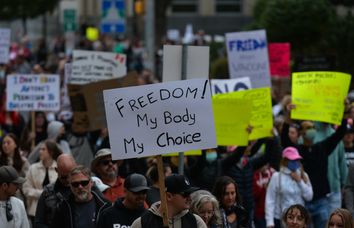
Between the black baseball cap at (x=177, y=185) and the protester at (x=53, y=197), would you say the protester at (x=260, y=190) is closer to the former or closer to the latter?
the protester at (x=53, y=197)

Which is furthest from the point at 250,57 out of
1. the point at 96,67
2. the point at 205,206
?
the point at 205,206

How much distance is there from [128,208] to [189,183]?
52 cm

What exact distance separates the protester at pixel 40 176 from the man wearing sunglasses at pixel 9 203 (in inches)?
75.1

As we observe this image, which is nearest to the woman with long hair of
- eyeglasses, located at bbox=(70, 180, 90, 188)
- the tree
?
eyeglasses, located at bbox=(70, 180, 90, 188)

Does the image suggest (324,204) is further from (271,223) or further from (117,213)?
(117,213)

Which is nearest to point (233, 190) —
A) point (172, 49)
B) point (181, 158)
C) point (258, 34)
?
point (181, 158)

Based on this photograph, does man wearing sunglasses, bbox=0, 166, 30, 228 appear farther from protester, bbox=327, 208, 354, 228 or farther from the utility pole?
the utility pole

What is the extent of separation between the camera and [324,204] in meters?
12.2

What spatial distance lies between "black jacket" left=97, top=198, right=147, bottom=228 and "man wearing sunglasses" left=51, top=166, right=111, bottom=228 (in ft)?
1.33

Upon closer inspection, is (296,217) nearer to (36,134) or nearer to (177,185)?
(177,185)

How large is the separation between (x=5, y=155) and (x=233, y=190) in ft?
11.6

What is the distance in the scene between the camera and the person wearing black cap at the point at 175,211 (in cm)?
765

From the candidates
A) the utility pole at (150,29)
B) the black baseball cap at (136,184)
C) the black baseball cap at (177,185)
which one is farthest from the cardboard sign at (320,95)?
the utility pole at (150,29)

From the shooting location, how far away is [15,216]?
888 cm
